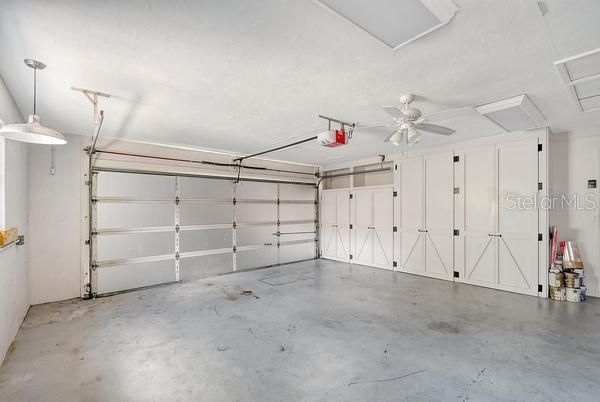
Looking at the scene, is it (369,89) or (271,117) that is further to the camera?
(271,117)

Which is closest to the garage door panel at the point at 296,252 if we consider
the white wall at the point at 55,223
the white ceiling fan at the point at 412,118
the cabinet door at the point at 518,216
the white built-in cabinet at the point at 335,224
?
the white built-in cabinet at the point at 335,224

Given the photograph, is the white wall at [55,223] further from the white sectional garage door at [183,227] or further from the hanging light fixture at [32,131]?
the hanging light fixture at [32,131]

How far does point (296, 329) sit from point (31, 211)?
13.8ft

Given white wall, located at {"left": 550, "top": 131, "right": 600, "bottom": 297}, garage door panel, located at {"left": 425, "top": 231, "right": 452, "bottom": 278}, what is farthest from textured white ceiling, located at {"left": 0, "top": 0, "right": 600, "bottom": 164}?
garage door panel, located at {"left": 425, "top": 231, "right": 452, "bottom": 278}

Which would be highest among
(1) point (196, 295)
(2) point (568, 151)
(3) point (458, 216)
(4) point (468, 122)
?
(4) point (468, 122)

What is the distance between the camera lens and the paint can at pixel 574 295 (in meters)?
4.08

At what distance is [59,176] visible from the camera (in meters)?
4.30

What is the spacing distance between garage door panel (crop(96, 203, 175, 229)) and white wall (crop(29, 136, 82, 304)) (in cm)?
36

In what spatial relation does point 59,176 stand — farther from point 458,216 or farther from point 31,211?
point 458,216

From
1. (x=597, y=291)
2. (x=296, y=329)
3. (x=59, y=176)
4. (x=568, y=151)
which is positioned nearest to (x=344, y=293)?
(x=296, y=329)

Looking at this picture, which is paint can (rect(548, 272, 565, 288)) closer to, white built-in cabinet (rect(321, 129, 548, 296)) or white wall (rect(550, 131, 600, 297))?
white built-in cabinet (rect(321, 129, 548, 296))

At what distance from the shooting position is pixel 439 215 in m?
5.45

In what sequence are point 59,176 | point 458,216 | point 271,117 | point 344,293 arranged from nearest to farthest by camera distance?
point 271,117 → point 59,176 → point 344,293 → point 458,216

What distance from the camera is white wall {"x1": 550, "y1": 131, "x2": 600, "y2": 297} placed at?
14.2ft
